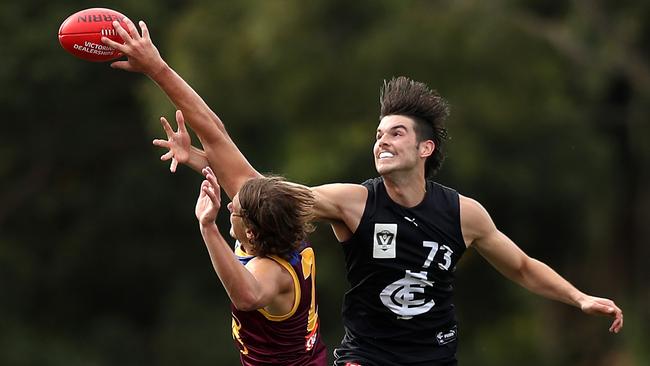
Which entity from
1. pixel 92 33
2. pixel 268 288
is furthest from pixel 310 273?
pixel 92 33

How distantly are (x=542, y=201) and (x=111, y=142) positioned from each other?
8.04 m

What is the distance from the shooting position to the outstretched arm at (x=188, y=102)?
696 cm

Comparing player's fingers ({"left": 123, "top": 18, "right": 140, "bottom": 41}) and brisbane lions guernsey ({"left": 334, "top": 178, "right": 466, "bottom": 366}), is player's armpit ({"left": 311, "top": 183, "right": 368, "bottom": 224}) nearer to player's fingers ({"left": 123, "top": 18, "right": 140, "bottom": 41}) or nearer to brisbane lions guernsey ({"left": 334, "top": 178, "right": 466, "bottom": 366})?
brisbane lions guernsey ({"left": 334, "top": 178, "right": 466, "bottom": 366})

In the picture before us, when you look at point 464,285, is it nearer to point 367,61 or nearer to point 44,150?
point 367,61

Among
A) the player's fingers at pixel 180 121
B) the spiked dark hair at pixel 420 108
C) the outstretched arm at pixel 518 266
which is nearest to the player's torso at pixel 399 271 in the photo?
the outstretched arm at pixel 518 266

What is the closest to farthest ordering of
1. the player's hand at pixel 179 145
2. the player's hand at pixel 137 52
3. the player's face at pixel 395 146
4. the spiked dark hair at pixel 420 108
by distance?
the player's hand at pixel 137 52 → the player's hand at pixel 179 145 → the player's face at pixel 395 146 → the spiked dark hair at pixel 420 108

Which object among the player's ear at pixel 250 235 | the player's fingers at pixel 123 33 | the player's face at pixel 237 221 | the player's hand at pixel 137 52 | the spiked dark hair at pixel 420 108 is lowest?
the player's ear at pixel 250 235

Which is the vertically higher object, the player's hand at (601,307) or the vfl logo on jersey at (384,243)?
the vfl logo on jersey at (384,243)

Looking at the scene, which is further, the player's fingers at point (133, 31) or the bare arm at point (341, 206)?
the bare arm at point (341, 206)

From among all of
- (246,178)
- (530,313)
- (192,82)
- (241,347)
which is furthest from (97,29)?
(530,313)

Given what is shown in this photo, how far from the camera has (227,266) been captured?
6.22 m

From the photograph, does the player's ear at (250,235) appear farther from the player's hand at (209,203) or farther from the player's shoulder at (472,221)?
the player's shoulder at (472,221)

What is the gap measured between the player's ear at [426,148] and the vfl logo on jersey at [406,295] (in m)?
0.65

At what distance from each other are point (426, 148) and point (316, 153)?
42.9 feet
